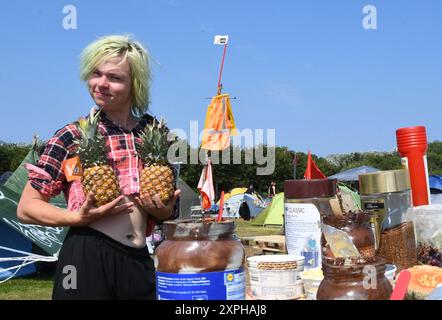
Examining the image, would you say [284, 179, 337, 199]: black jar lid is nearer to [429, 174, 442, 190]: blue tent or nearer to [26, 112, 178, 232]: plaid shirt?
[26, 112, 178, 232]: plaid shirt

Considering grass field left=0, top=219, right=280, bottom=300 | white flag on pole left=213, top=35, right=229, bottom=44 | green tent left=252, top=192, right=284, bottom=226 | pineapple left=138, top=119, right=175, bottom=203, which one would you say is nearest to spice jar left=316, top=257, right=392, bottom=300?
pineapple left=138, top=119, right=175, bottom=203

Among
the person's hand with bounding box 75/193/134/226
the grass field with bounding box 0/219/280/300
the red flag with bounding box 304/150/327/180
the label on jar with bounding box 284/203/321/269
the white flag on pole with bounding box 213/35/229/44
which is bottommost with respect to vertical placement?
the grass field with bounding box 0/219/280/300

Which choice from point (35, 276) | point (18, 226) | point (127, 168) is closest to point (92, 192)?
point (127, 168)

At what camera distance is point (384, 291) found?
124 centimetres

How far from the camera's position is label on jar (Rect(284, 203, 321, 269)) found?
1.74 metres

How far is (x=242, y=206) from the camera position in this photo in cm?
2791

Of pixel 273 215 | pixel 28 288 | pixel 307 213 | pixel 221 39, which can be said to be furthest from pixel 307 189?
pixel 273 215

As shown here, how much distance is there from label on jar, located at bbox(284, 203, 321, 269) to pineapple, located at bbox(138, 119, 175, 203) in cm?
51

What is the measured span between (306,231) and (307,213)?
0.07 m

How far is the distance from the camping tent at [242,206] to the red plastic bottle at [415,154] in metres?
24.7

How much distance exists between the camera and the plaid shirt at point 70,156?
2.10 metres

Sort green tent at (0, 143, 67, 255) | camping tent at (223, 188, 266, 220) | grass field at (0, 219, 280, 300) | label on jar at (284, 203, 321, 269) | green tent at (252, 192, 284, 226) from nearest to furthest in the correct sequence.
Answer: label on jar at (284, 203, 321, 269) → grass field at (0, 219, 280, 300) → green tent at (0, 143, 67, 255) → green tent at (252, 192, 284, 226) → camping tent at (223, 188, 266, 220)
